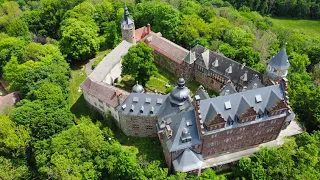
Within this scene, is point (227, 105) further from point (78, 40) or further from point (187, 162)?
point (78, 40)

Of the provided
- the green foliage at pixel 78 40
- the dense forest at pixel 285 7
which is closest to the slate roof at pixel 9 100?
the green foliage at pixel 78 40

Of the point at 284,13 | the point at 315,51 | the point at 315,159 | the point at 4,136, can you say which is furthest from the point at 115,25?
the point at 284,13

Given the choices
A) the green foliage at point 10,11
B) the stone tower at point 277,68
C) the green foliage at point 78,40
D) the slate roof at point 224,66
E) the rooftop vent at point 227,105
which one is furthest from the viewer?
the green foliage at point 10,11

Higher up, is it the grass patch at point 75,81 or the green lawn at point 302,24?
the grass patch at point 75,81

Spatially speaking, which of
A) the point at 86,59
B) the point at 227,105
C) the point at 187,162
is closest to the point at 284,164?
the point at 227,105

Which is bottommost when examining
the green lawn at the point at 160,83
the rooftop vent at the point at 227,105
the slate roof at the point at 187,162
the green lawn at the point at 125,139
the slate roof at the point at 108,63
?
the green lawn at the point at 125,139

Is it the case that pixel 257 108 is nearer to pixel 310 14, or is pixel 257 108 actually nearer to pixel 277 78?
pixel 277 78

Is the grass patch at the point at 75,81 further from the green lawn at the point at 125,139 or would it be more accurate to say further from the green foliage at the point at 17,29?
the green foliage at the point at 17,29
